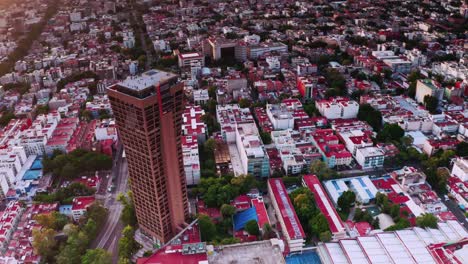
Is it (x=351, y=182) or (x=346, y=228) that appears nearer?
(x=346, y=228)

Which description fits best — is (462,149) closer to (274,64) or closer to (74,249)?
(274,64)

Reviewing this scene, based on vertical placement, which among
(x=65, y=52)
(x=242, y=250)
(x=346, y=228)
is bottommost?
(x=346, y=228)

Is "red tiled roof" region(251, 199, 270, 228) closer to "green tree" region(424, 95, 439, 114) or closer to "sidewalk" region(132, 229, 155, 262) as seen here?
"sidewalk" region(132, 229, 155, 262)

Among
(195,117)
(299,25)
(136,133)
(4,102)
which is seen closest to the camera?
(136,133)

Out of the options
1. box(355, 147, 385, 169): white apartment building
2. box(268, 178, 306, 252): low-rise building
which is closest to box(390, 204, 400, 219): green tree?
box(355, 147, 385, 169): white apartment building

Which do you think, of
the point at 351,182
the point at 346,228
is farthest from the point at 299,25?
the point at 346,228

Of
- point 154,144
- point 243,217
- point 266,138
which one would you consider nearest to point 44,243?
point 154,144

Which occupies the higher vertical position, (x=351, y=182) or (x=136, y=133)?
(x=136, y=133)

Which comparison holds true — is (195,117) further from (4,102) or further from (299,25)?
(299,25)

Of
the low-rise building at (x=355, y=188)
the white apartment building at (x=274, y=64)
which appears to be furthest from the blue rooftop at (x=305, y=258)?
the white apartment building at (x=274, y=64)
